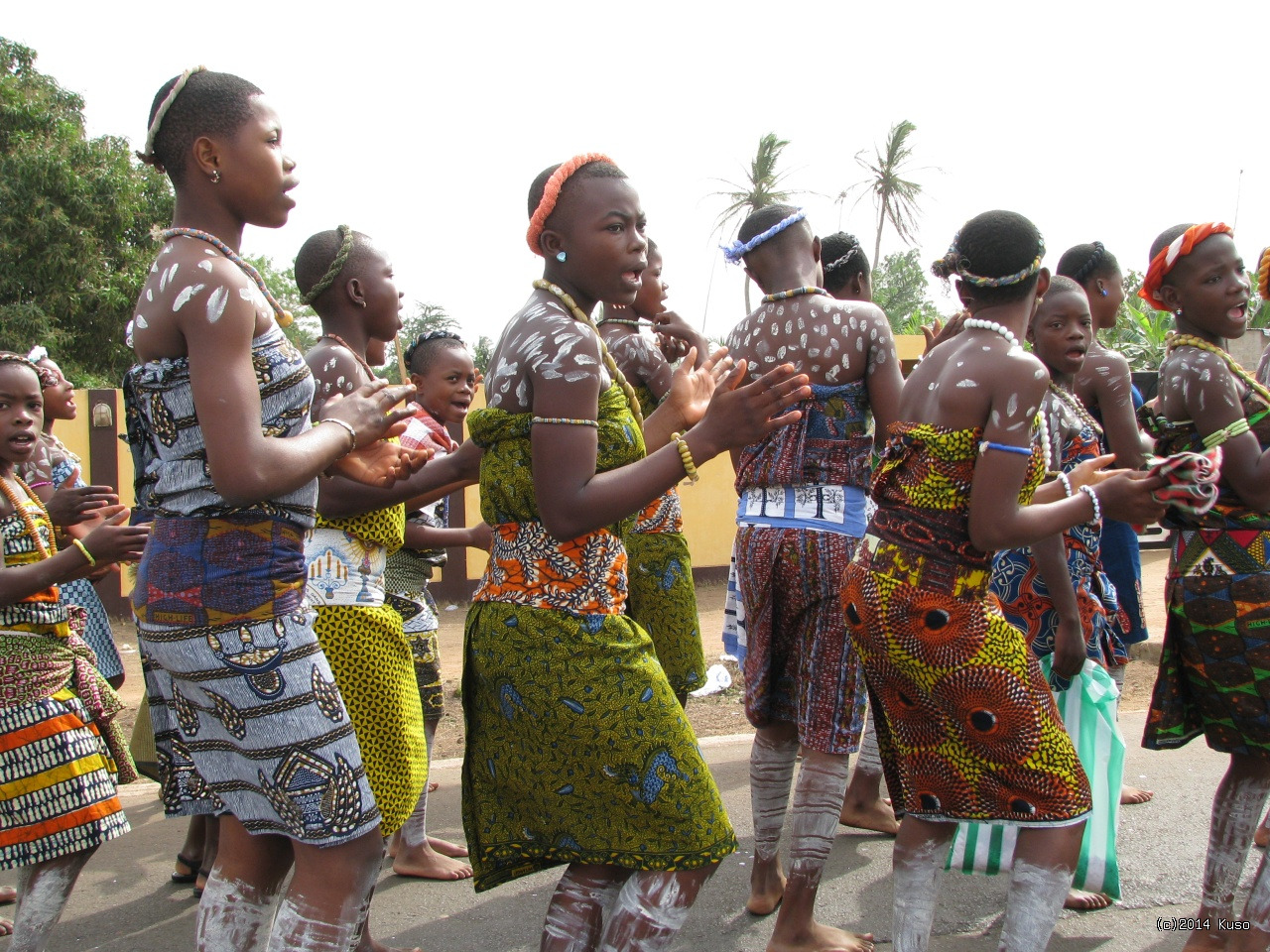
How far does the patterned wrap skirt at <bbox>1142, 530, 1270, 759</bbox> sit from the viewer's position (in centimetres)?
311

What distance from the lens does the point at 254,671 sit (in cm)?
202

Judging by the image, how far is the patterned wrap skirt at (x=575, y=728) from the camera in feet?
7.38

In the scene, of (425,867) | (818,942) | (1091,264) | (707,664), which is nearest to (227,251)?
(818,942)

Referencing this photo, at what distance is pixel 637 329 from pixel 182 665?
275cm

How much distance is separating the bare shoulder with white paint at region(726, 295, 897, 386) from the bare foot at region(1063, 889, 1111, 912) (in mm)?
1915

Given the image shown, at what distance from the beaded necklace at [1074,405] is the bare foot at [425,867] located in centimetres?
291

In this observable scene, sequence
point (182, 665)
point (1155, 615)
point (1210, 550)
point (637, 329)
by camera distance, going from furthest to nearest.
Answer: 1. point (1155, 615)
2. point (637, 329)
3. point (1210, 550)
4. point (182, 665)

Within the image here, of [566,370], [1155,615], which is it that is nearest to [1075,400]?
[566,370]

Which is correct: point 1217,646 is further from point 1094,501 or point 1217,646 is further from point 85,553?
point 85,553

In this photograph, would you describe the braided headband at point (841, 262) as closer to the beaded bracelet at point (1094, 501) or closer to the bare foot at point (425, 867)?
the beaded bracelet at point (1094, 501)

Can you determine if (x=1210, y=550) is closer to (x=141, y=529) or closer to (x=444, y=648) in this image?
(x=141, y=529)

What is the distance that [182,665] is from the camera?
2031mm

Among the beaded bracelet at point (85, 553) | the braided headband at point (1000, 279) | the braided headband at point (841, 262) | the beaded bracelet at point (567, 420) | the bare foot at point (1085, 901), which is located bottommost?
the bare foot at point (1085, 901)

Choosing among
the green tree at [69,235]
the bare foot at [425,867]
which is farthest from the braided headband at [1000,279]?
the green tree at [69,235]
